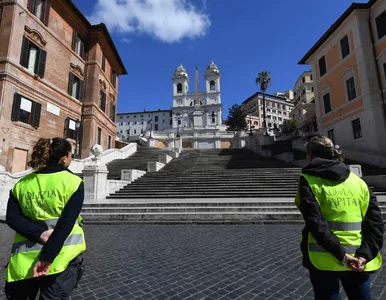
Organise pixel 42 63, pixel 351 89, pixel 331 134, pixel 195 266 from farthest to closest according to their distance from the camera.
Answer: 1. pixel 331 134
2. pixel 351 89
3. pixel 42 63
4. pixel 195 266

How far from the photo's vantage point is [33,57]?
692 inches

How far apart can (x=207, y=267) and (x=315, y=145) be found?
2.93 m

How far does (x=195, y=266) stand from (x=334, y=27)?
25.1 m

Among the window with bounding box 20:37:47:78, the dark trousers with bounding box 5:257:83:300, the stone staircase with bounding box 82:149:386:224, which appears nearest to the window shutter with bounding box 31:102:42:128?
the window with bounding box 20:37:47:78

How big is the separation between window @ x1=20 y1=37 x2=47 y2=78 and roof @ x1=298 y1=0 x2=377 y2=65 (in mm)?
24708

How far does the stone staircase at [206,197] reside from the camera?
850 centimetres

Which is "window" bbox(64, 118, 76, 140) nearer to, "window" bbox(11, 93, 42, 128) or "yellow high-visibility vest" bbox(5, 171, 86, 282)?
"window" bbox(11, 93, 42, 128)

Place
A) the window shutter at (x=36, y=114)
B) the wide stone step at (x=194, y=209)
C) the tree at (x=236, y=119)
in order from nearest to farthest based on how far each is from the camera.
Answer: the wide stone step at (x=194, y=209) < the window shutter at (x=36, y=114) < the tree at (x=236, y=119)

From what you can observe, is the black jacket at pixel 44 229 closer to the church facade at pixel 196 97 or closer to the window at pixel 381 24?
the window at pixel 381 24

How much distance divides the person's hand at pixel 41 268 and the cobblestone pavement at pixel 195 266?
1697mm

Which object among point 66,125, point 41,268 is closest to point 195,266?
point 41,268

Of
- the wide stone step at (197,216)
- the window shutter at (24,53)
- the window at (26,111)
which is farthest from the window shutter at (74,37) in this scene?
the wide stone step at (197,216)

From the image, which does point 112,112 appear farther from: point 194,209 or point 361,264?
point 361,264

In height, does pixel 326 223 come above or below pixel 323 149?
below
